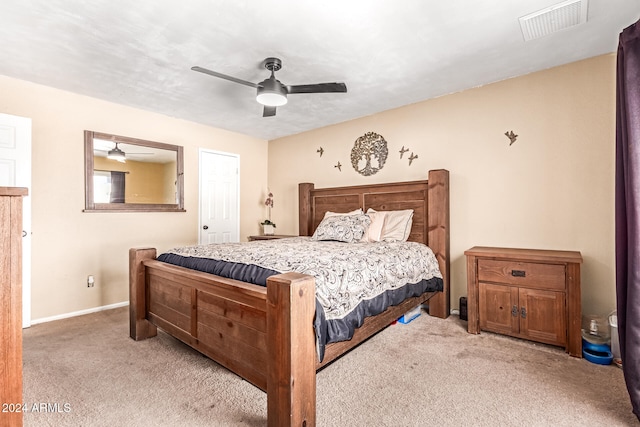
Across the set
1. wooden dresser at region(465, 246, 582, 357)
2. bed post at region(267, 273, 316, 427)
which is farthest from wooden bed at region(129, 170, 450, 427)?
wooden dresser at region(465, 246, 582, 357)

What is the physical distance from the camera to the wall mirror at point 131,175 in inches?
141

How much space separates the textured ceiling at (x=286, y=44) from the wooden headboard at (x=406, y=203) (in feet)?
3.56

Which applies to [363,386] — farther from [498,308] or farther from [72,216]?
[72,216]

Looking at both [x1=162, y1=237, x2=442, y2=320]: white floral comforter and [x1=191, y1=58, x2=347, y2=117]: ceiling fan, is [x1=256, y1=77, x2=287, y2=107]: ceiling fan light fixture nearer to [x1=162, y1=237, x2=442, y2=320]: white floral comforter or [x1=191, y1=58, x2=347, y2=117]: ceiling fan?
[x1=191, y1=58, x2=347, y2=117]: ceiling fan

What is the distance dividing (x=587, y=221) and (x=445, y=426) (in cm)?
233

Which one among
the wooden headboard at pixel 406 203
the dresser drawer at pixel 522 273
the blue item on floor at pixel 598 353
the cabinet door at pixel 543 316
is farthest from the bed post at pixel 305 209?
the blue item on floor at pixel 598 353

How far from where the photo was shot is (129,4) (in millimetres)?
1991

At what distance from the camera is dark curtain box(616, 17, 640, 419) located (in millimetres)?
1619

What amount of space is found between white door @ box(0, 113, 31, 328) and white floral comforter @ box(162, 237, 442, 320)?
1.80 m

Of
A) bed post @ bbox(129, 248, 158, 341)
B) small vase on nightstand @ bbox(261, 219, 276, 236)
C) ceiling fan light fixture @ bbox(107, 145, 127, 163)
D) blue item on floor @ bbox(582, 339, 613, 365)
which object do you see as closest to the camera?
blue item on floor @ bbox(582, 339, 613, 365)

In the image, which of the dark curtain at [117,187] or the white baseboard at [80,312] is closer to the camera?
the white baseboard at [80,312]

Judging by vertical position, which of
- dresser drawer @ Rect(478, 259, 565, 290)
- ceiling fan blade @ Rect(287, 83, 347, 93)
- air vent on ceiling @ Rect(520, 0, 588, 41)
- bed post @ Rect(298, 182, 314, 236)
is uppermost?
air vent on ceiling @ Rect(520, 0, 588, 41)

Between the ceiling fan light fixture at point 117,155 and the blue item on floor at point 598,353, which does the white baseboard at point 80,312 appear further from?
the blue item on floor at point 598,353

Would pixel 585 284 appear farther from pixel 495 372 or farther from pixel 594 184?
pixel 495 372
